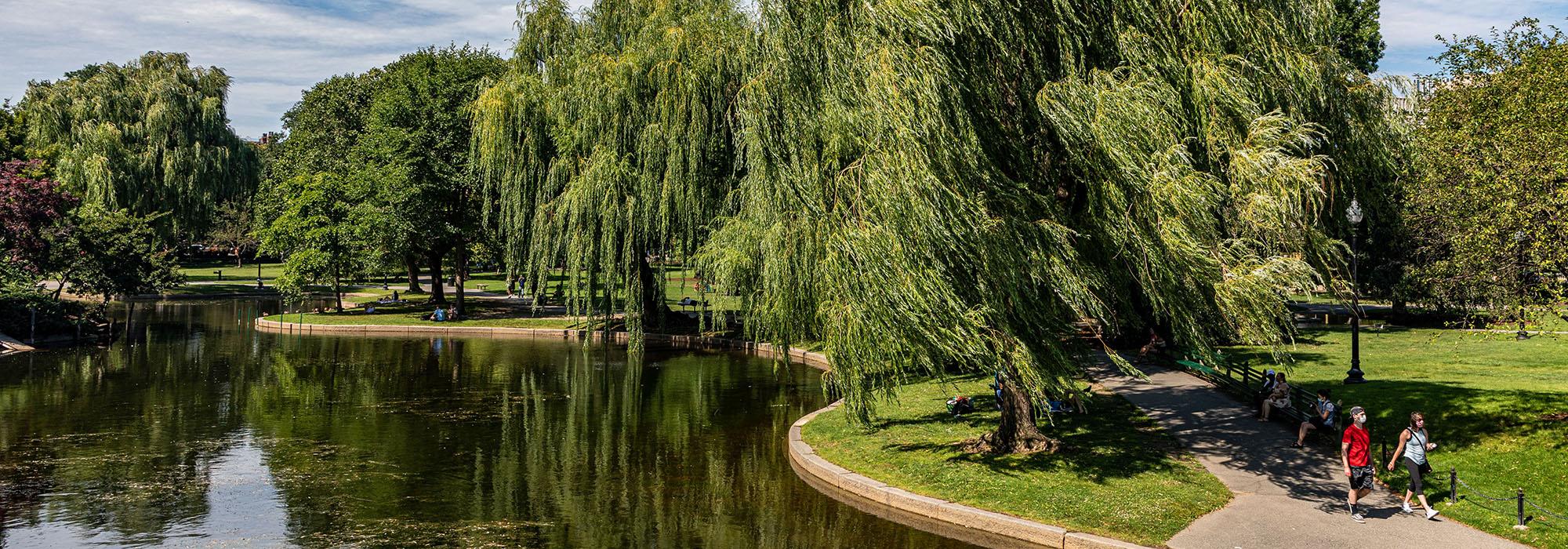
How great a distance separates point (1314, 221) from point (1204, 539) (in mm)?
5439

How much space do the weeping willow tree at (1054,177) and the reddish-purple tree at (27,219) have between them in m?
37.4

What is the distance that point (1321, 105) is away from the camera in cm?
1636

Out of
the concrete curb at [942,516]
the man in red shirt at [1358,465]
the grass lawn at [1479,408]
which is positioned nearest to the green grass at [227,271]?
the concrete curb at [942,516]

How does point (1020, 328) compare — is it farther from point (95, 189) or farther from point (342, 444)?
point (95, 189)

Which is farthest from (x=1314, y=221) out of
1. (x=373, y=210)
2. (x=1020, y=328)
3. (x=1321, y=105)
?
(x=373, y=210)

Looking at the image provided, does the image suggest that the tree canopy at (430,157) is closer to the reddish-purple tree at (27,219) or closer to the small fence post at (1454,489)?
the reddish-purple tree at (27,219)

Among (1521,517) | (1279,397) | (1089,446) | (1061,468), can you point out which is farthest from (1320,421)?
(1061,468)

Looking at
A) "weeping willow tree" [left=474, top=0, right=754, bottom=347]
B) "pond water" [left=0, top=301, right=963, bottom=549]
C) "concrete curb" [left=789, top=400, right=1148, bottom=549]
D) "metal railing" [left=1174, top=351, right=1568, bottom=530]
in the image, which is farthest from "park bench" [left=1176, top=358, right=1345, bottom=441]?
"weeping willow tree" [left=474, top=0, right=754, bottom=347]

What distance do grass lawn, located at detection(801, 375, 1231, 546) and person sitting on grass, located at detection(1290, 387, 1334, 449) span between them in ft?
6.65

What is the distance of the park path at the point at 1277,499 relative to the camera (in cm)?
1300

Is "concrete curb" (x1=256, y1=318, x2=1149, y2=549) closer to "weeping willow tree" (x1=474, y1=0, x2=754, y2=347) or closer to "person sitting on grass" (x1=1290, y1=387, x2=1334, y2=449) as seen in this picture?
"person sitting on grass" (x1=1290, y1=387, x2=1334, y2=449)

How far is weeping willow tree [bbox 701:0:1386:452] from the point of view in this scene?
1458 cm

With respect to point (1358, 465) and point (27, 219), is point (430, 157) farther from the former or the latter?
point (1358, 465)

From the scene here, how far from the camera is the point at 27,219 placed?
4006 cm
